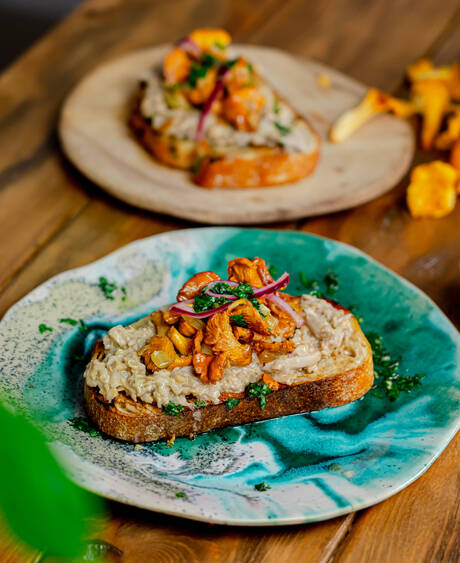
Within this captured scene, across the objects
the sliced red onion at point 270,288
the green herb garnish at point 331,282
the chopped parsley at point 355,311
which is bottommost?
the chopped parsley at point 355,311

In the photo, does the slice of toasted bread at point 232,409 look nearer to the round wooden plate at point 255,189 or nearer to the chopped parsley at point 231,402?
the chopped parsley at point 231,402

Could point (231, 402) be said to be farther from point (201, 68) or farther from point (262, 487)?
point (201, 68)

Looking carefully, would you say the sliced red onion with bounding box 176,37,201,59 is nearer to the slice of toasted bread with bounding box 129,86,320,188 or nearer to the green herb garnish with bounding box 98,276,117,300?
the slice of toasted bread with bounding box 129,86,320,188

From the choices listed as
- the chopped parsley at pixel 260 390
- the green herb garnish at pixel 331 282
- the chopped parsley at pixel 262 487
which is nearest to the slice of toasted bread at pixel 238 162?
the green herb garnish at pixel 331 282

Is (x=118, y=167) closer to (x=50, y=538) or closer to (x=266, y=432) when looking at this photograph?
(x=266, y=432)

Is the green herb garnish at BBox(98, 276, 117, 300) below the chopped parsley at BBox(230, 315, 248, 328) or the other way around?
the other way around

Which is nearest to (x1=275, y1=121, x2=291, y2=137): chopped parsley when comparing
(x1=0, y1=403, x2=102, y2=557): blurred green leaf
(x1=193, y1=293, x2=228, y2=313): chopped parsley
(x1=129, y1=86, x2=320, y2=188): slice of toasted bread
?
(x1=129, y1=86, x2=320, y2=188): slice of toasted bread

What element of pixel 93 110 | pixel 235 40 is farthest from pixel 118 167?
pixel 235 40

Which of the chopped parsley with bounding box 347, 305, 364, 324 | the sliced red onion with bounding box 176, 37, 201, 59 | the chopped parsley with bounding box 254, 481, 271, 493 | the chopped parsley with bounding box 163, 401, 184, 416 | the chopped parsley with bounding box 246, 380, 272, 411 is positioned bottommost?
the chopped parsley with bounding box 347, 305, 364, 324
